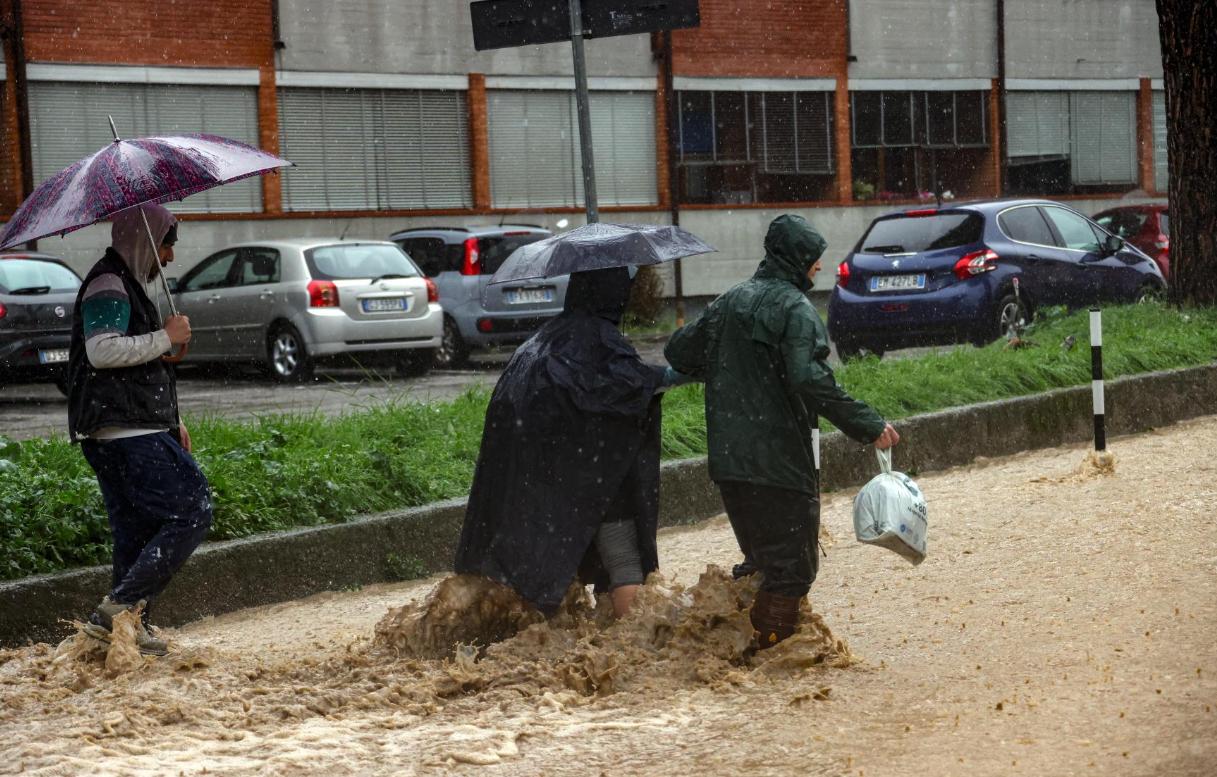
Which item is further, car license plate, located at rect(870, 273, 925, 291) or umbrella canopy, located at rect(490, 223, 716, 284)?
car license plate, located at rect(870, 273, 925, 291)

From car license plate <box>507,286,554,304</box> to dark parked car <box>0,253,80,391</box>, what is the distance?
16.0 ft

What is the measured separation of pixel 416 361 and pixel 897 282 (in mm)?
5623

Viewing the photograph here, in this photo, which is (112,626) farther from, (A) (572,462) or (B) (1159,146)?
(B) (1159,146)

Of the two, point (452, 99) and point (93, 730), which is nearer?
point (93, 730)

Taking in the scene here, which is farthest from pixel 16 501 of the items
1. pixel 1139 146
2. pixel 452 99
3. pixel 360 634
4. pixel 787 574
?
pixel 1139 146

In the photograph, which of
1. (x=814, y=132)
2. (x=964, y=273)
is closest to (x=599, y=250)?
(x=964, y=273)

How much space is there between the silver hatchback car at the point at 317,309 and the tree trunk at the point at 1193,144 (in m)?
7.45


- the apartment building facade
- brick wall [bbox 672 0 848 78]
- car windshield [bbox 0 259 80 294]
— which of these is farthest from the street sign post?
brick wall [bbox 672 0 848 78]

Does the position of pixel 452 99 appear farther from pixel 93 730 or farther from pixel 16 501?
pixel 93 730

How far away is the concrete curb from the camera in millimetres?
7125

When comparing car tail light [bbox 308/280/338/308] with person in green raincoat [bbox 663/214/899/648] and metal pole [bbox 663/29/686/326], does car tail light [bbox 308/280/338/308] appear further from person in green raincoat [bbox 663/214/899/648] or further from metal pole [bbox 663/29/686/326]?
person in green raincoat [bbox 663/214/899/648]

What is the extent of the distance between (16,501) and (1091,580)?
4391 mm

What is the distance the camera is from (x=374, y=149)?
2733 cm

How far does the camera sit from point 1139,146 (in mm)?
36031
